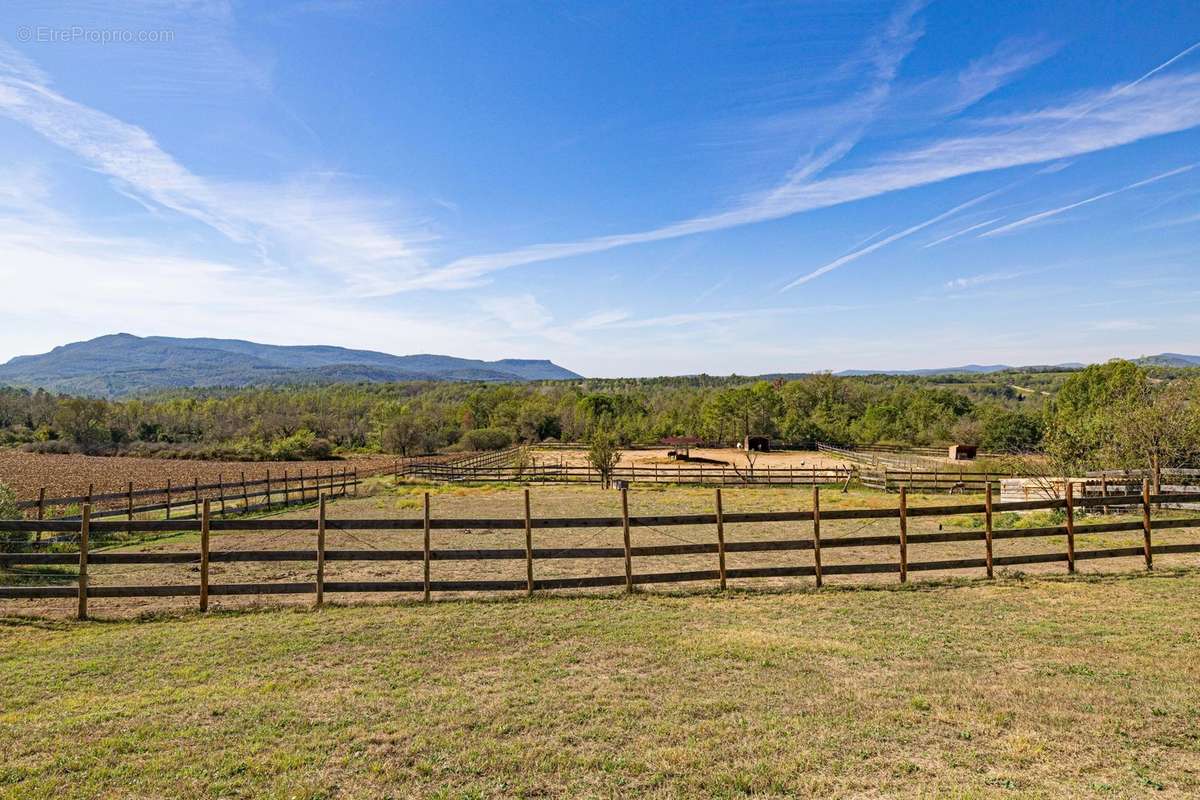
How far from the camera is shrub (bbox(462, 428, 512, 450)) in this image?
3167 inches

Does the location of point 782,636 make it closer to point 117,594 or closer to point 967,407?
point 117,594

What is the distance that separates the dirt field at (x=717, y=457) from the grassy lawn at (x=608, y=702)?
143 feet

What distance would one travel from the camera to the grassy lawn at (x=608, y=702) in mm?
4332

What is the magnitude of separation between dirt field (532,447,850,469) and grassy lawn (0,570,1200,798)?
1714 inches

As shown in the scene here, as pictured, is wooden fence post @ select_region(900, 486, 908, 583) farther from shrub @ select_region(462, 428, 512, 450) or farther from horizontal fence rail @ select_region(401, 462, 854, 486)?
shrub @ select_region(462, 428, 512, 450)

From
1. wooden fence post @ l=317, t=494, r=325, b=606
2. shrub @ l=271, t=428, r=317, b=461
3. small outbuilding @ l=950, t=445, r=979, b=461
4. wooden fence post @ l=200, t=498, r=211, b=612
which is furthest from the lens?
shrub @ l=271, t=428, r=317, b=461

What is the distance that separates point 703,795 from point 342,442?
340 feet

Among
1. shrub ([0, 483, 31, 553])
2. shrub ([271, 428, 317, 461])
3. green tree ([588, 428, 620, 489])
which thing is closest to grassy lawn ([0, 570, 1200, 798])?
shrub ([0, 483, 31, 553])

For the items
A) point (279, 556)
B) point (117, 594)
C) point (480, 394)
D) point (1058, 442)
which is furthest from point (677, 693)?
point (480, 394)

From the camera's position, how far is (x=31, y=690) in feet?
19.7

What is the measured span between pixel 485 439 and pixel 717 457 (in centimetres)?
3207

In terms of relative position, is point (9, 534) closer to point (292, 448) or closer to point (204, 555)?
point (204, 555)

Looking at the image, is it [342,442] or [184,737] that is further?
[342,442]

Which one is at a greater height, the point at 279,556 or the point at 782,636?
the point at 279,556
